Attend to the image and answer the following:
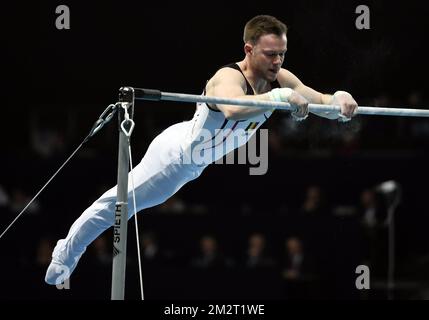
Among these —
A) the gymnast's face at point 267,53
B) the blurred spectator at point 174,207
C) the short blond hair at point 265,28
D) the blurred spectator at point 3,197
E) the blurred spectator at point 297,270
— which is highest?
the short blond hair at point 265,28

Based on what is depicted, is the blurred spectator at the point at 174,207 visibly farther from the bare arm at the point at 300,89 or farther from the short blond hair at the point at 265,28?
the short blond hair at the point at 265,28

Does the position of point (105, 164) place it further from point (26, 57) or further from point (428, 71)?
point (428, 71)

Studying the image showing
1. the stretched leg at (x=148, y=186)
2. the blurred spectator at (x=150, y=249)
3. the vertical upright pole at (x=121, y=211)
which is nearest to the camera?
the vertical upright pole at (x=121, y=211)

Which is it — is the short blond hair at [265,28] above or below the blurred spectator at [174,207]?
above

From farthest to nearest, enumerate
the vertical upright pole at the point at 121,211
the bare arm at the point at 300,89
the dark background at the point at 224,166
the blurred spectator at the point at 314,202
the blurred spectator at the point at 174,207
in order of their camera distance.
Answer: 1. the blurred spectator at the point at 174,207
2. the blurred spectator at the point at 314,202
3. the dark background at the point at 224,166
4. the bare arm at the point at 300,89
5. the vertical upright pole at the point at 121,211

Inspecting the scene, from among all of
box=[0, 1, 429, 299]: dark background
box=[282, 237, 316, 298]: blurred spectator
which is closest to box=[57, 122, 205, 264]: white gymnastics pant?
box=[0, 1, 429, 299]: dark background

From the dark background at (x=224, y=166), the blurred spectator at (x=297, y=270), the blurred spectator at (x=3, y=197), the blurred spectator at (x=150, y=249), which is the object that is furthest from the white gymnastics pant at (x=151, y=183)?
the blurred spectator at (x=3, y=197)

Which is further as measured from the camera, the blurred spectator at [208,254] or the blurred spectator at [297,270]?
the blurred spectator at [208,254]

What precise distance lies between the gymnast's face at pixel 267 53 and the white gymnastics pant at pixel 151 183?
622mm

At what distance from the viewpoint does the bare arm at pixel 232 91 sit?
4.93 meters

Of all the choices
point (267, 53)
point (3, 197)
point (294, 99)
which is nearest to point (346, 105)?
point (294, 99)

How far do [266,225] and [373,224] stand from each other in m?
1.09
